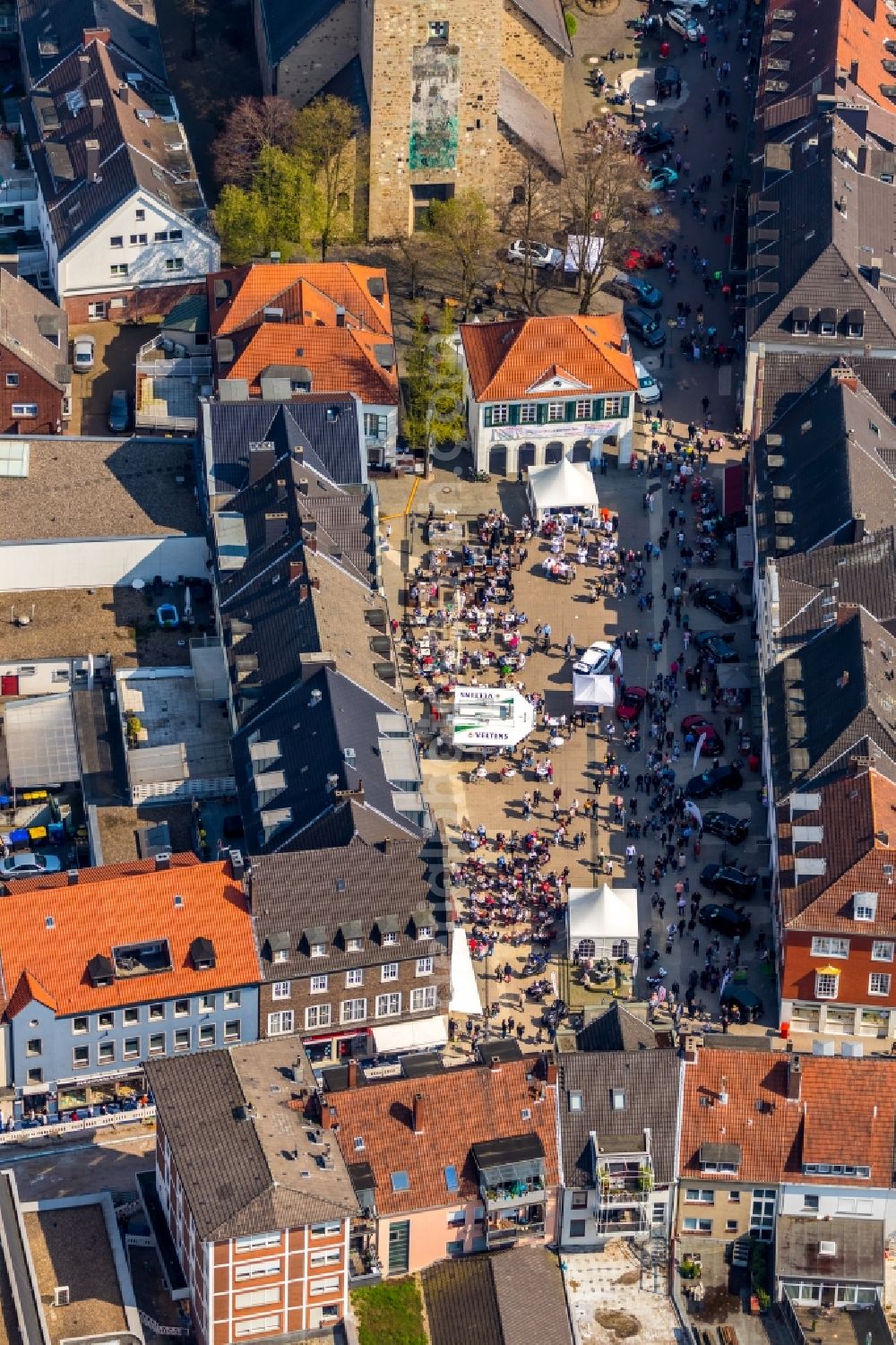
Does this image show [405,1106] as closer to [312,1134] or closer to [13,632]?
[312,1134]

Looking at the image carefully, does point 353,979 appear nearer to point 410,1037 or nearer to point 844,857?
point 410,1037

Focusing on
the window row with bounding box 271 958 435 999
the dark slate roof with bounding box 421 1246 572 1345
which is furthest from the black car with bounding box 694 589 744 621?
the dark slate roof with bounding box 421 1246 572 1345

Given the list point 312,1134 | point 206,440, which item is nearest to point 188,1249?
point 312,1134

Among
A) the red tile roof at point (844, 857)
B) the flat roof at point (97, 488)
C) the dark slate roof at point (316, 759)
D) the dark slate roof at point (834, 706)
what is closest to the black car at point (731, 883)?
the red tile roof at point (844, 857)

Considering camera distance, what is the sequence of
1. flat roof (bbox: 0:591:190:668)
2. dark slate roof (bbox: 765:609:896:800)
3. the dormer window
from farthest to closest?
flat roof (bbox: 0:591:190:668), dark slate roof (bbox: 765:609:896:800), the dormer window

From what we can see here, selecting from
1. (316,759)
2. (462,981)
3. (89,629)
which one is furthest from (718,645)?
(89,629)

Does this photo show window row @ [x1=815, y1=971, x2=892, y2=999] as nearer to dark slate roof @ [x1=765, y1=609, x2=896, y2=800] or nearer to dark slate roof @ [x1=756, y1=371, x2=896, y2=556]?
dark slate roof @ [x1=765, y1=609, x2=896, y2=800]
